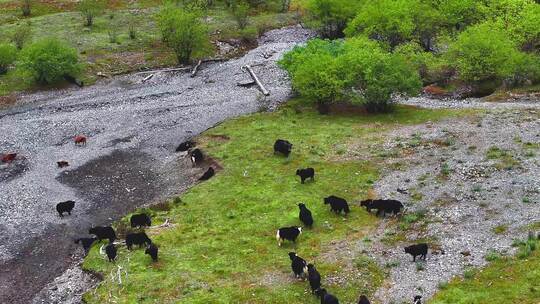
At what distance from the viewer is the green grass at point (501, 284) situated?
26391mm

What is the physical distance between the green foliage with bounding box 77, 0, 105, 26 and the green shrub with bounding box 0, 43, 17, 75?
61.5 ft

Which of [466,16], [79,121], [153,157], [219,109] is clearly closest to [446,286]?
[153,157]

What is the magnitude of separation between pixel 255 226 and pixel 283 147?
39.8 feet

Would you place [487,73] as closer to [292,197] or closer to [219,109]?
[219,109]

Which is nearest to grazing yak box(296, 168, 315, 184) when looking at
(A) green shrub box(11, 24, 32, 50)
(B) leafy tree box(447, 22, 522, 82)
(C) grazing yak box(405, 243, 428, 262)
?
(C) grazing yak box(405, 243, 428, 262)

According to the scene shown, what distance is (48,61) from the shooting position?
230ft

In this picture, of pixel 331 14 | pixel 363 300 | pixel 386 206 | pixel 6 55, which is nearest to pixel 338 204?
pixel 386 206

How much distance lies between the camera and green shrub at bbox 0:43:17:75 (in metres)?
72.9

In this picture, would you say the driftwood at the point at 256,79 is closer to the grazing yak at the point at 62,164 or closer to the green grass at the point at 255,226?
the green grass at the point at 255,226

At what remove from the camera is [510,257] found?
29.5m

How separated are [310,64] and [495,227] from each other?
27.9 m

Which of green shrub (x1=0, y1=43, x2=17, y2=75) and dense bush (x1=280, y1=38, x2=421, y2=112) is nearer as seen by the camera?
dense bush (x1=280, y1=38, x2=421, y2=112)

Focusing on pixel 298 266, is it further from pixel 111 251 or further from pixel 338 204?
pixel 111 251

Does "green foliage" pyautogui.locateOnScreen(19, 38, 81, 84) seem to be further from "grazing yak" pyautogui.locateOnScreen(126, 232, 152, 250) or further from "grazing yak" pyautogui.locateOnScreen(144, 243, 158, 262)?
"grazing yak" pyautogui.locateOnScreen(144, 243, 158, 262)
